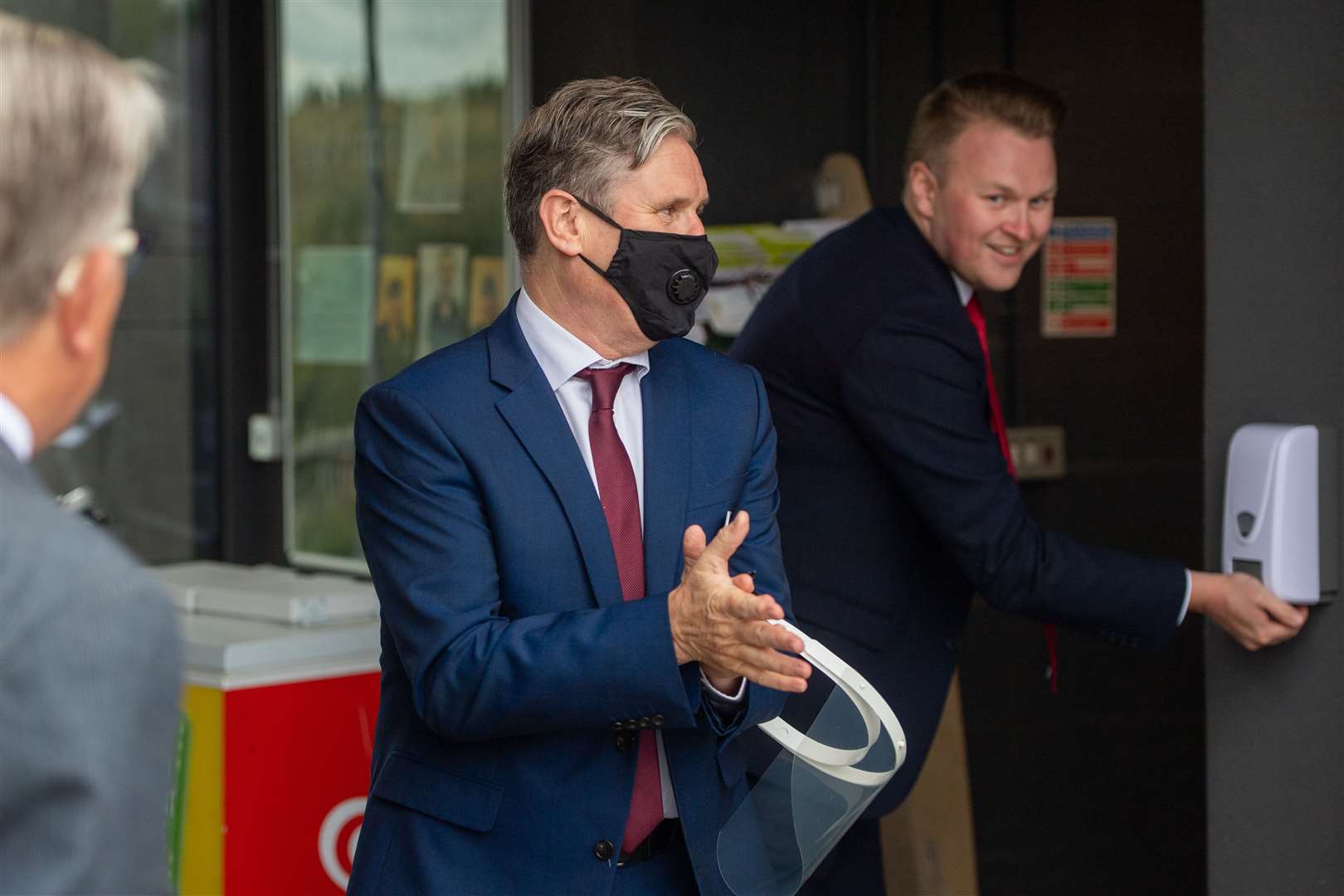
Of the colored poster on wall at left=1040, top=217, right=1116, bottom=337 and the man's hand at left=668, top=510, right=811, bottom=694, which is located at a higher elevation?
the colored poster on wall at left=1040, top=217, right=1116, bottom=337

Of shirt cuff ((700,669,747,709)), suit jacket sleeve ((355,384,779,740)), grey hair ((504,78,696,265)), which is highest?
grey hair ((504,78,696,265))

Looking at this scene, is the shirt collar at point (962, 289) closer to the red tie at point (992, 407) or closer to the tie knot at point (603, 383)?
the red tie at point (992, 407)

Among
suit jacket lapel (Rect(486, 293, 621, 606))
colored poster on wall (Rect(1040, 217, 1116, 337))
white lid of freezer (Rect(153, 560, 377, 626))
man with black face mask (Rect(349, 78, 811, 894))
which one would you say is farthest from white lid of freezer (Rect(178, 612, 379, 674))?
colored poster on wall (Rect(1040, 217, 1116, 337))

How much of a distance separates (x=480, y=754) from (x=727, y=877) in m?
0.32

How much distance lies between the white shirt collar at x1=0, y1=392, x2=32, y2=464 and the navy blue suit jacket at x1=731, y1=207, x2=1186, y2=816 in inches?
68.7

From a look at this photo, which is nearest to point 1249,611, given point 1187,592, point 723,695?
point 1187,592

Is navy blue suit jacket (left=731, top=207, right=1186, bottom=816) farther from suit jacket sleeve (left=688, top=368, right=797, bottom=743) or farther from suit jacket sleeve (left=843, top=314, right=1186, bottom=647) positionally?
suit jacket sleeve (left=688, top=368, right=797, bottom=743)

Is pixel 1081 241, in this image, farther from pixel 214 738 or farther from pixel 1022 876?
pixel 214 738

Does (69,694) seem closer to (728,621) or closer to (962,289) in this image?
(728,621)

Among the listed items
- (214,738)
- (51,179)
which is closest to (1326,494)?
(51,179)

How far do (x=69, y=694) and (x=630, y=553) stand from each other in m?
1.00

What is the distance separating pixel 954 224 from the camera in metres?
2.83

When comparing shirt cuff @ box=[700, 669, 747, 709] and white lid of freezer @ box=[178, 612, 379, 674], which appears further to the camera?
white lid of freezer @ box=[178, 612, 379, 674]

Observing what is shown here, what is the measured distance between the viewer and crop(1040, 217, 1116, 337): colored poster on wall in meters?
4.38
